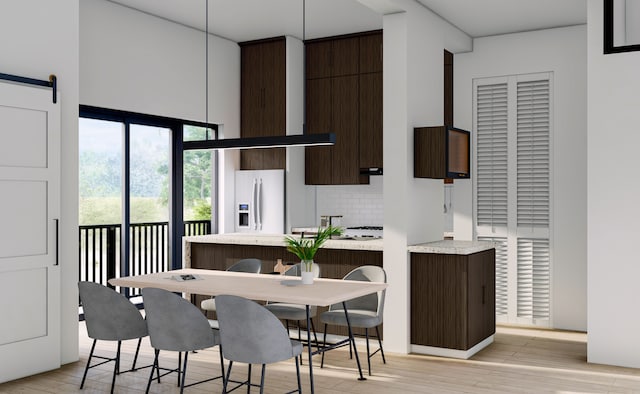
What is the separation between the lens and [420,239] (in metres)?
6.24

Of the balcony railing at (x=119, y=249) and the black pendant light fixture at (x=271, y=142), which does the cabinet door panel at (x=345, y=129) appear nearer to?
the balcony railing at (x=119, y=249)

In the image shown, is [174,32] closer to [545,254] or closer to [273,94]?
[273,94]

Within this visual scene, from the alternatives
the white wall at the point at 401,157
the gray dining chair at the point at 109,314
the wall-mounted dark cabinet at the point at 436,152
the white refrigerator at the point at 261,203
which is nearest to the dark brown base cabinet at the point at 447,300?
the white wall at the point at 401,157

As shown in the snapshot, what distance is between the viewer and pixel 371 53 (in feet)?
27.3

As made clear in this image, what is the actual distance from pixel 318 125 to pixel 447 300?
360 cm

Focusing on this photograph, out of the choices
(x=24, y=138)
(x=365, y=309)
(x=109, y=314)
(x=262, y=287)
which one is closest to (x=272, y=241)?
(x=365, y=309)

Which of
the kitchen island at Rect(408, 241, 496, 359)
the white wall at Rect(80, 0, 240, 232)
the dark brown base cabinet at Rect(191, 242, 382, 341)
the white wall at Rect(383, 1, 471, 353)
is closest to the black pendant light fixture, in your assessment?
the white wall at Rect(383, 1, 471, 353)

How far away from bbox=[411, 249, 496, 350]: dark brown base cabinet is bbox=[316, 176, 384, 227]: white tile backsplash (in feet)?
9.04

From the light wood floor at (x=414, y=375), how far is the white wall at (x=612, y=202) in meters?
0.32

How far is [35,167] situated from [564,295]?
17.5 ft

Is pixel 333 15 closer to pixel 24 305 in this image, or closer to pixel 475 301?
pixel 475 301

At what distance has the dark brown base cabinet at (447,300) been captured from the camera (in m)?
5.71

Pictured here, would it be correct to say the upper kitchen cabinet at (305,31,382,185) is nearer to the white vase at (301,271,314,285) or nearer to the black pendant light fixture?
the black pendant light fixture

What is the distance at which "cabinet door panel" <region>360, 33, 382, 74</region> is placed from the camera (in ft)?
27.1
